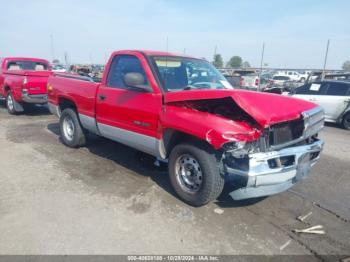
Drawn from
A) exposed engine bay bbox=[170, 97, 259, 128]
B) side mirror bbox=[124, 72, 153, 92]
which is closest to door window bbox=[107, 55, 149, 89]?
side mirror bbox=[124, 72, 153, 92]

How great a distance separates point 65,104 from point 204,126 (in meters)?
4.09

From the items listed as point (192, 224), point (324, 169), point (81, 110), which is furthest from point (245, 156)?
point (81, 110)

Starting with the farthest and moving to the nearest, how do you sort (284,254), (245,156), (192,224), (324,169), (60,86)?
(60,86) < (324,169) < (192,224) < (245,156) < (284,254)

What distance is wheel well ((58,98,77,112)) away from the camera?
591 centimetres

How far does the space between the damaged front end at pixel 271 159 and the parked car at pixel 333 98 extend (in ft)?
22.9

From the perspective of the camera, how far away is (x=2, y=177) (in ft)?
14.6

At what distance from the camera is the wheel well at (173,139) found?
3618mm

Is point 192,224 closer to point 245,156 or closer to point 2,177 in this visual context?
point 245,156

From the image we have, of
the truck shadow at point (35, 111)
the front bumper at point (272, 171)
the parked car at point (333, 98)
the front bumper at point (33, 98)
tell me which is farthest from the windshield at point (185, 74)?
the truck shadow at point (35, 111)

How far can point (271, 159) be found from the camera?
3.07 metres

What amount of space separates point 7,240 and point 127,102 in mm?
2299

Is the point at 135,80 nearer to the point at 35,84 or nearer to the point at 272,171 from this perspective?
the point at 272,171

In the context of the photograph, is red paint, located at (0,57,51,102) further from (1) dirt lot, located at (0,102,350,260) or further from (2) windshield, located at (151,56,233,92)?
(2) windshield, located at (151,56,233,92)

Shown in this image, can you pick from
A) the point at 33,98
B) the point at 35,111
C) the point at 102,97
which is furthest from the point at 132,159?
the point at 35,111
